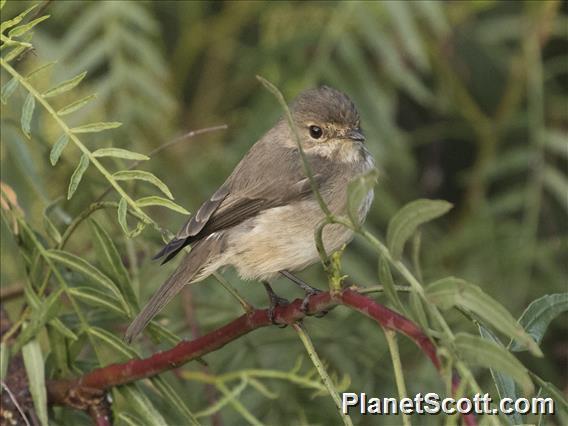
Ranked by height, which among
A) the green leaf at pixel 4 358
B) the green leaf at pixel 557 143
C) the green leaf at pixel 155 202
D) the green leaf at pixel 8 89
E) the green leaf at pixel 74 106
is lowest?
the green leaf at pixel 557 143

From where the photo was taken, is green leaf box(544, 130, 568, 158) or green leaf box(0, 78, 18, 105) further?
green leaf box(544, 130, 568, 158)

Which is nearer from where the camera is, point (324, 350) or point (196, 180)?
point (324, 350)

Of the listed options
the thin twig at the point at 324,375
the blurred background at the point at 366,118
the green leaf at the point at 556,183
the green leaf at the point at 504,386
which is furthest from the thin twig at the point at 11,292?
the green leaf at the point at 556,183

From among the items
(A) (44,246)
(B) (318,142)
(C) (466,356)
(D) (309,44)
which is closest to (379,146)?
(D) (309,44)

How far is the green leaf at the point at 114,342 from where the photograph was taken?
2.62 metres

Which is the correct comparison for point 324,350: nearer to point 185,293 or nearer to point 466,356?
point 185,293

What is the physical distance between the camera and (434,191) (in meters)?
5.49

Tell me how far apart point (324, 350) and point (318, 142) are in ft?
2.44

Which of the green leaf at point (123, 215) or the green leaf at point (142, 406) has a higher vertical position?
the green leaf at point (123, 215)

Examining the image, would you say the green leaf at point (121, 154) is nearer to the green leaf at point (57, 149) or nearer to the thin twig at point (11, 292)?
the green leaf at point (57, 149)

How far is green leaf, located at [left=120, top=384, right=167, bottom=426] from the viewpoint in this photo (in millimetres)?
2561

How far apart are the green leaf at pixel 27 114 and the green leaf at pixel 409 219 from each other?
2.60 feet

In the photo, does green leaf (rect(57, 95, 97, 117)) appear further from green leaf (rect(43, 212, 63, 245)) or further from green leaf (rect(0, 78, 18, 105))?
green leaf (rect(43, 212, 63, 245))

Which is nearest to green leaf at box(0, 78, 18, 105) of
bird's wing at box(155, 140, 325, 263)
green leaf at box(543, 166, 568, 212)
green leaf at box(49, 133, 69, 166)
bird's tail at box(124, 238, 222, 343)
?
green leaf at box(49, 133, 69, 166)
